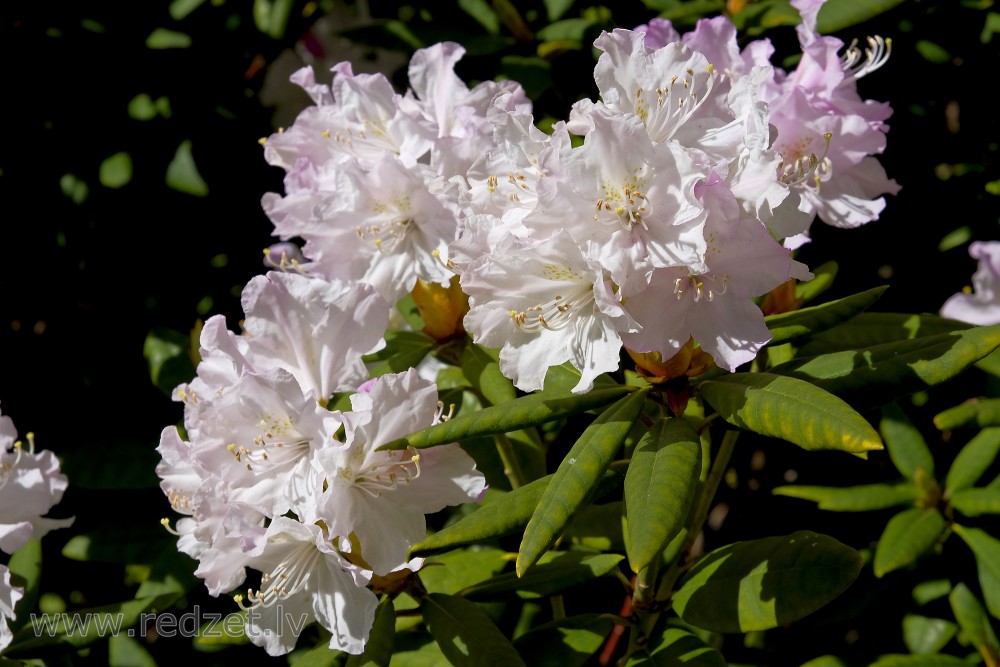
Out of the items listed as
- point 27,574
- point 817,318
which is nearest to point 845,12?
point 817,318

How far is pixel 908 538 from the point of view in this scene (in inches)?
64.9

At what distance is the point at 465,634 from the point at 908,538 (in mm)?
769

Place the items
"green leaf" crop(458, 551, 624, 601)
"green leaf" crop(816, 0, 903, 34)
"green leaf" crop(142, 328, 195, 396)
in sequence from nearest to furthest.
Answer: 1. "green leaf" crop(458, 551, 624, 601)
2. "green leaf" crop(816, 0, 903, 34)
3. "green leaf" crop(142, 328, 195, 396)

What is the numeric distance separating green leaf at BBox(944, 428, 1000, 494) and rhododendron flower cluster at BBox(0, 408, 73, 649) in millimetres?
1443

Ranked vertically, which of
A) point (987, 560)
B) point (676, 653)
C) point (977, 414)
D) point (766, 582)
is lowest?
point (987, 560)

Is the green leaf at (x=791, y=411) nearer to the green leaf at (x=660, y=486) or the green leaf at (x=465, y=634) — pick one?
the green leaf at (x=660, y=486)

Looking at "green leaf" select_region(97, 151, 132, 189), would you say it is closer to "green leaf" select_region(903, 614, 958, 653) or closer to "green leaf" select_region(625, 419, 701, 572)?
"green leaf" select_region(625, 419, 701, 572)

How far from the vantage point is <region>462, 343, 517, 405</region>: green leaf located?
4.46 feet

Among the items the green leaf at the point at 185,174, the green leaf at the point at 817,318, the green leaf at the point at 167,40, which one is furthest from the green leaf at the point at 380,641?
the green leaf at the point at 167,40

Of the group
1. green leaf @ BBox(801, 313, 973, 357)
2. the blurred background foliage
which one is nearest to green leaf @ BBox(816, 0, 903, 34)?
the blurred background foliage

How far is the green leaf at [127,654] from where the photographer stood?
1812 mm

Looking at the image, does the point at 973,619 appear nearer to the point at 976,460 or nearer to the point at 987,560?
the point at 987,560

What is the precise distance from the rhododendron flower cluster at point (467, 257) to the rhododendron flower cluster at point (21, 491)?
264 millimetres

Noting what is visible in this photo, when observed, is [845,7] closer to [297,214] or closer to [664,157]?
[664,157]
